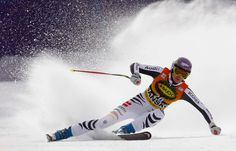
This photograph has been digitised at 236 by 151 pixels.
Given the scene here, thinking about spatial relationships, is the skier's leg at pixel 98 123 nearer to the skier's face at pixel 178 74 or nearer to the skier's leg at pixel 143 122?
the skier's leg at pixel 143 122

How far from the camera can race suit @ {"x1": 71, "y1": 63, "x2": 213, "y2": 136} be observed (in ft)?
18.1

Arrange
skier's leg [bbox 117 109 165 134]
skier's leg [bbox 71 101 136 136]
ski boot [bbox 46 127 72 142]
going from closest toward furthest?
1. ski boot [bbox 46 127 72 142]
2. skier's leg [bbox 71 101 136 136]
3. skier's leg [bbox 117 109 165 134]

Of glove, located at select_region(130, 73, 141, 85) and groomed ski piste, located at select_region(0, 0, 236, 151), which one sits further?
glove, located at select_region(130, 73, 141, 85)

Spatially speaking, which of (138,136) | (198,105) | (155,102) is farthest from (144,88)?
(138,136)

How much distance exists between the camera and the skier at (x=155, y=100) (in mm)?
5469

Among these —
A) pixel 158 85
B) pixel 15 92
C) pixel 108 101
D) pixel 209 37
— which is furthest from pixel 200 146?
pixel 209 37

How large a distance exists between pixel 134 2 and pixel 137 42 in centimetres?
197

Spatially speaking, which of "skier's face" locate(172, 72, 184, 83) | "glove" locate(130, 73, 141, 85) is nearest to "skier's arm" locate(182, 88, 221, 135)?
"skier's face" locate(172, 72, 184, 83)

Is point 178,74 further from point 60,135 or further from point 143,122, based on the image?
point 60,135

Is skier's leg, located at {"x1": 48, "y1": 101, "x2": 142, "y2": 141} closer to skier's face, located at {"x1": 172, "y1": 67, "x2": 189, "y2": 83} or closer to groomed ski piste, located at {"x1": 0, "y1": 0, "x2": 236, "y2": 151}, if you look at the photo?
groomed ski piste, located at {"x1": 0, "y1": 0, "x2": 236, "y2": 151}

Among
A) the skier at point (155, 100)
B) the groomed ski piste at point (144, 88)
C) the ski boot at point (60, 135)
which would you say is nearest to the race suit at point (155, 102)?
the skier at point (155, 100)

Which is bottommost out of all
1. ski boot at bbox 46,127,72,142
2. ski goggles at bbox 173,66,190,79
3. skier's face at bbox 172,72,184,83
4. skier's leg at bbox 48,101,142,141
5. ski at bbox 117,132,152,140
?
ski at bbox 117,132,152,140

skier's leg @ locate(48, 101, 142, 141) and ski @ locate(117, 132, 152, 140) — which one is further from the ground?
skier's leg @ locate(48, 101, 142, 141)

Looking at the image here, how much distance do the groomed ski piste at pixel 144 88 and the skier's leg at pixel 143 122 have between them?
215mm
